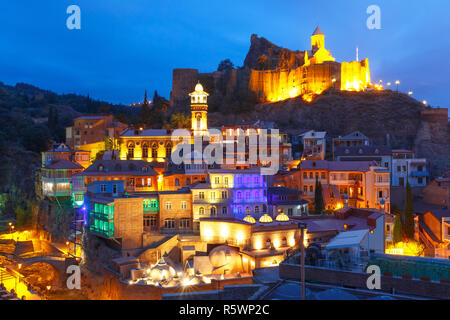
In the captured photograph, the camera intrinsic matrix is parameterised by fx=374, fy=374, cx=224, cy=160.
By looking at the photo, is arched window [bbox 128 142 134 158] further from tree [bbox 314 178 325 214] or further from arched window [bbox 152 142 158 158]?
tree [bbox 314 178 325 214]

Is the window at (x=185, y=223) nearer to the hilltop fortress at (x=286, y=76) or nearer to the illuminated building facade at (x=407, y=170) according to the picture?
the illuminated building facade at (x=407, y=170)

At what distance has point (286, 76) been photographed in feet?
279

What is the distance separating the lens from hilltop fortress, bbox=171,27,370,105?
79.9 meters

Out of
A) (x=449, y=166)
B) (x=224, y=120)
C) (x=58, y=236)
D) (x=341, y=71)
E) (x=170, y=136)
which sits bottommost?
(x=58, y=236)

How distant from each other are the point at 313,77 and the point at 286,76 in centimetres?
689

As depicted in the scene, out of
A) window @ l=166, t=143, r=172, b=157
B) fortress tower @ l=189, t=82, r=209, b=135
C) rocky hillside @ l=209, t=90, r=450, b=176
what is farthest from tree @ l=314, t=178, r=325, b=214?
rocky hillside @ l=209, t=90, r=450, b=176

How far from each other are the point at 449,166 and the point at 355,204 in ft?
77.9

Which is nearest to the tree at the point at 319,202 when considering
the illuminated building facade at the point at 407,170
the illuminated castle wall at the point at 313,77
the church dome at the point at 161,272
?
the illuminated building facade at the point at 407,170

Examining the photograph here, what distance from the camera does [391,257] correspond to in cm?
1989

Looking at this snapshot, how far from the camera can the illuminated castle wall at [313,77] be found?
79750 mm

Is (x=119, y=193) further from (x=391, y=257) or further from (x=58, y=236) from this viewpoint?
(x=391, y=257)

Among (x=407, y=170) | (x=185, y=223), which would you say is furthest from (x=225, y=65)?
(x=185, y=223)

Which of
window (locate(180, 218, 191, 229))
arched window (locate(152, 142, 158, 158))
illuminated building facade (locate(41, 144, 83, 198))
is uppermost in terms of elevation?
arched window (locate(152, 142, 158, 158))
